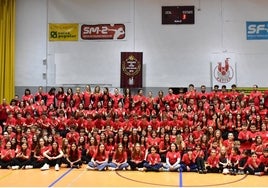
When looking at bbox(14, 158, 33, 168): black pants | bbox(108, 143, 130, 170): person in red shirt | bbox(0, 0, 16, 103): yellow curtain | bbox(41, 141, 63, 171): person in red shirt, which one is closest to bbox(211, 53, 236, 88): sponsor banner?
bbox(108, 143, 130, 170): person in red shirt

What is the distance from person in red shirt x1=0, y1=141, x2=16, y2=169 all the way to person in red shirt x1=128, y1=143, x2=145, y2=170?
357 cm

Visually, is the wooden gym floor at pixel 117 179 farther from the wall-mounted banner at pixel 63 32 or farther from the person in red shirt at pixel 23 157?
the wall-mounted banner at pixel 63 32

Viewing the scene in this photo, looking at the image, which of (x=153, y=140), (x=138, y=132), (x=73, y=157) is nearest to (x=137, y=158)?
(x=153, y=140)

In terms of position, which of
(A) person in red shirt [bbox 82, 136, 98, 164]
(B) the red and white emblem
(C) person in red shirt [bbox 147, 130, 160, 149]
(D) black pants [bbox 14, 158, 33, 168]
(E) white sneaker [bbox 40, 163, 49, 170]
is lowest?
(E) white sneaker [bbox 40, 163, 49, 170]

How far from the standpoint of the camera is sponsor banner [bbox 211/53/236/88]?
1634cm

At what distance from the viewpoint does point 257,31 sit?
1650 cm

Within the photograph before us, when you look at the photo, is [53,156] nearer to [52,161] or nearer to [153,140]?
[52,161]

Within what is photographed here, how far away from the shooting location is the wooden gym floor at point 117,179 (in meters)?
8.16

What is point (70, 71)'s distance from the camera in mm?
16969

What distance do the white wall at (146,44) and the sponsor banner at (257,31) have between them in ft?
0.77

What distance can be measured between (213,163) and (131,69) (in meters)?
7.87

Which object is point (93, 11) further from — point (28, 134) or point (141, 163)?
point (141, 163)

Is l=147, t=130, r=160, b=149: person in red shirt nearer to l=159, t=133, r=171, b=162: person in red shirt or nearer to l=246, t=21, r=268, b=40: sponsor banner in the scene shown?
l=159, t=133, r=171, b=162: person in red shirt

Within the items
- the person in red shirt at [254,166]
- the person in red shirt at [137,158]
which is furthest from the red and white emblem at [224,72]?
the person in red shirt at [137,158]
